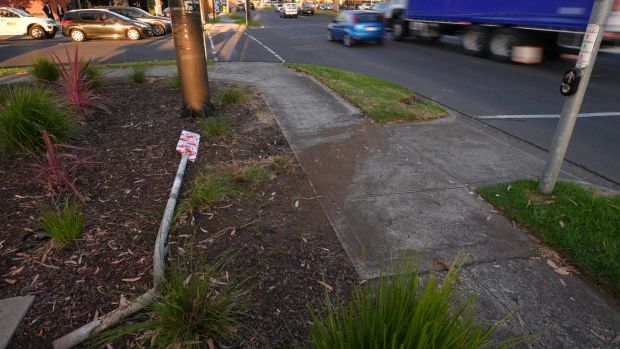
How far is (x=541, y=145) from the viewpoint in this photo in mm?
5988

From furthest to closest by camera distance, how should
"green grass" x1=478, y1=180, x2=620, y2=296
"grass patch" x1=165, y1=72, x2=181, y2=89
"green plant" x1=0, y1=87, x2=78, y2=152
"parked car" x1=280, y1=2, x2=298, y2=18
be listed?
1. "parked car" x1=280, y1=2, x2=298, y2=18
2. "grass patch" x1=165, y1=72, x2=181, y2=89
3. "green plant" x1=0, y1=87, x2=78, y2=152
4. "green grass" x1=478, y1=180, x2=620, y2=296

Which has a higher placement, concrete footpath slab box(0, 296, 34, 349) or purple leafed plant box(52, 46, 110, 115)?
purple leafed plant box(52, 46, 110, 115)

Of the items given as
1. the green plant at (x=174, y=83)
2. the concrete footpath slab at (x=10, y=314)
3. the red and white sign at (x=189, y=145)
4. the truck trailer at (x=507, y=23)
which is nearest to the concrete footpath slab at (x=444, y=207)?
the red and white sign at (x=189, y=145)

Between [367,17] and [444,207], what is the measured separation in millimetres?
15843

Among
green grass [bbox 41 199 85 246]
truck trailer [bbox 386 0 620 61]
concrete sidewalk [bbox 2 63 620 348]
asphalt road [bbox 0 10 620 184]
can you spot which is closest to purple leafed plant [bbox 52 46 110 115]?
concrete sidewalk [bbox 2 63 620 348]

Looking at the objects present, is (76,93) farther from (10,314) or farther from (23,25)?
(23,25)

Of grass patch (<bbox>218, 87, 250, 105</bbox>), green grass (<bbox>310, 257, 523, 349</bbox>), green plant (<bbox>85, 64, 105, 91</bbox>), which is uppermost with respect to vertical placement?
green grass (<bbox>310, 257, 523, 349</bbox>)

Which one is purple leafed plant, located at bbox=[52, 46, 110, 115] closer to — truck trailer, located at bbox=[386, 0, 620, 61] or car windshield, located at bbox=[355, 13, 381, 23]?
truck trailer, located at bbox=[386, 0, 620, 61]

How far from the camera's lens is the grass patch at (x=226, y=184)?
3.79m

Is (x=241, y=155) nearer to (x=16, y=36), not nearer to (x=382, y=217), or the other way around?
(x=382, y=217)

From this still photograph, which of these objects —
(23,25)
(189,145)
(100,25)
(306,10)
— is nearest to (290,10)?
(306,10)

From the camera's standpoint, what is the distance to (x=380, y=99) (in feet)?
25.5

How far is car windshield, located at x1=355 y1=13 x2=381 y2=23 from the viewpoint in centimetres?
1781

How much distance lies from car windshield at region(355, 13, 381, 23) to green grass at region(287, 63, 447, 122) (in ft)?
28.4
